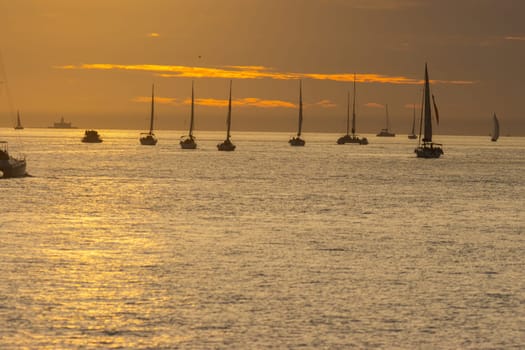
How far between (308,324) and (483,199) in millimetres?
62103

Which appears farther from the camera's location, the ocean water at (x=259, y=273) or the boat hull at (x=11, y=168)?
the boat hull at (x=11, y=168)

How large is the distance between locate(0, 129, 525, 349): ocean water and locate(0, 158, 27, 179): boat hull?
24.3 metres

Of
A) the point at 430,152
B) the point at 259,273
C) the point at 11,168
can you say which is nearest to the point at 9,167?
the point at 11,168

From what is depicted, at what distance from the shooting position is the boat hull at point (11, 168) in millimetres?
106875

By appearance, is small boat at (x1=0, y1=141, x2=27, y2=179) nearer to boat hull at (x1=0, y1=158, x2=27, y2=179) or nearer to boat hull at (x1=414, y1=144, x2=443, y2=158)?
boat hull at (x1=0, y1=158, x2=27, y2=179)

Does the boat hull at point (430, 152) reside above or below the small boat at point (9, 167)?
above

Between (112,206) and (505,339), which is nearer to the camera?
(505,339)

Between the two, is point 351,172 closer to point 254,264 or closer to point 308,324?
point 254,264

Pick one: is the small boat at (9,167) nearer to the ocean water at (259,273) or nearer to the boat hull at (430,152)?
the ocean water at (259,273)

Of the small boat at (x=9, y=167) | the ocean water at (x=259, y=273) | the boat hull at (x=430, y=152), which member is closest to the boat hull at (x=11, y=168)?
the small boat at (x=9, y=167)

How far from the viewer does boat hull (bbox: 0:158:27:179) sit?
10688 centimetres

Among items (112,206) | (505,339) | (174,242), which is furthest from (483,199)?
(505,339)

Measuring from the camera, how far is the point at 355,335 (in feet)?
92.0

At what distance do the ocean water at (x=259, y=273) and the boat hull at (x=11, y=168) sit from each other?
24.3 metres
